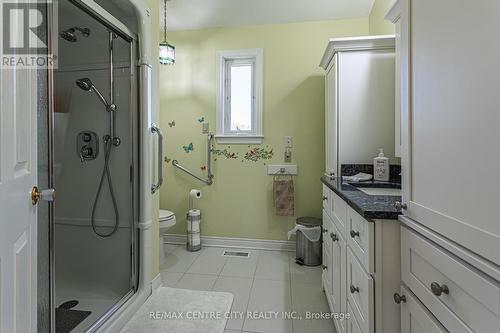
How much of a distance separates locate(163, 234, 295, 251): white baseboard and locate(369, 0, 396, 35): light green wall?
2.21 metres

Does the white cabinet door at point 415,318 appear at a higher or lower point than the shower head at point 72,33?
lower

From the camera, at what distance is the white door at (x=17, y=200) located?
2.45ft

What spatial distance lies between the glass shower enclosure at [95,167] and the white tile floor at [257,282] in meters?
0.55

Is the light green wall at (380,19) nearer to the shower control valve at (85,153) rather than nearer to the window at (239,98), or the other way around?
the window at (239,98)

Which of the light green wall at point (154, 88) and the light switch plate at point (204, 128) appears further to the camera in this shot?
the light switch plate at point (204, 128)

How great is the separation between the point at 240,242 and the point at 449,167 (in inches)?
98.0

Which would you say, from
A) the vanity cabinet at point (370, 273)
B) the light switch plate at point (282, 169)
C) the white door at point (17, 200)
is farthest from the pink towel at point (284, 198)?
the white door at point (17, 200)

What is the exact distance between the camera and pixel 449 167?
692mm

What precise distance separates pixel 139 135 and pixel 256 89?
1540 mm

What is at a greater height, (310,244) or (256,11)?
(256,11)

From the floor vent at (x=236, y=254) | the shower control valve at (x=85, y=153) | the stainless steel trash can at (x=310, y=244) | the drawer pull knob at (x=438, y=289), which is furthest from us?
the floor vent at (x=236, y=254)

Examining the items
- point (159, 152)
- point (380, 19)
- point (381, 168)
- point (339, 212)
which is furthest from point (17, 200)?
point (380, 19)

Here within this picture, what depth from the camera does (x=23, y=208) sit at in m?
0.84

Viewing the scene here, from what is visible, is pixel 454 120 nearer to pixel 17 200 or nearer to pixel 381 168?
pixel 381 168
